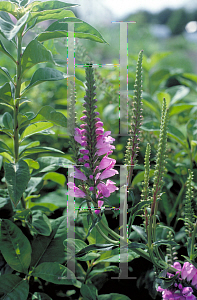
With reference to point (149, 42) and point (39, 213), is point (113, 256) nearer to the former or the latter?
point (39, 213)

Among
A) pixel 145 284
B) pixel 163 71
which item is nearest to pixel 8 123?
pixel 145 284

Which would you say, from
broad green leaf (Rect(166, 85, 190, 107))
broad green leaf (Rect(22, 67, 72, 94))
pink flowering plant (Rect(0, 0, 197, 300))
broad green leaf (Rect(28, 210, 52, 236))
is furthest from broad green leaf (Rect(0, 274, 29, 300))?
broad green leaf (Rect(166, 85, 190, 107))

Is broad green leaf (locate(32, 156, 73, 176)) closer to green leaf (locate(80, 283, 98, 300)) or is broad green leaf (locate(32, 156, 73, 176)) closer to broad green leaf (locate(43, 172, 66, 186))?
broad green leaf (locate(43, 172, 66, 186))

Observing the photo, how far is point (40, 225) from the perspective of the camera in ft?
2.32

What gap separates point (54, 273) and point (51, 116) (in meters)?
0.36

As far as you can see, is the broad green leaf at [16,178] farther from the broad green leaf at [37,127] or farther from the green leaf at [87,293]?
the green leaf at [87,293]

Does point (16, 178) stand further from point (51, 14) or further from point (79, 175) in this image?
point (51, 14)

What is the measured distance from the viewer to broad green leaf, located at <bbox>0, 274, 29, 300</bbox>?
60cm

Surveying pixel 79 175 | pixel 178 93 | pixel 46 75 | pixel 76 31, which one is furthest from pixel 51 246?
pixel 178 93

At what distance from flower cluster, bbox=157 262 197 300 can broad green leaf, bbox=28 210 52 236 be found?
300 millimetres

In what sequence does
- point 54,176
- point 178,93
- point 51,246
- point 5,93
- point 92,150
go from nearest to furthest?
point 92,150 < point 5,93 < point 51,246 < point 54,176 < point 178,93

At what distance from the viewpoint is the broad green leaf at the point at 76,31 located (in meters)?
0.59

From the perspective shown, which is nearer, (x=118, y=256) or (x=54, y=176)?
(x=118, y=256)

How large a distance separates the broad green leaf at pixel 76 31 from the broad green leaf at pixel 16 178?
307 millimetres
